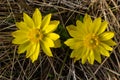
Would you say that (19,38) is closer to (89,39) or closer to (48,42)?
(48,42)

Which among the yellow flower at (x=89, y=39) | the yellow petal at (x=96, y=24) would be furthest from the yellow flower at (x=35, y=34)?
the yellow petal at (x=96, y=24)

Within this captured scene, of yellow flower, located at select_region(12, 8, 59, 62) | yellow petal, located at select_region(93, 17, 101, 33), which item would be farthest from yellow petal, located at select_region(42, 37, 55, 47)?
yellow petal, located at select_region(93, 17, 101, 33)

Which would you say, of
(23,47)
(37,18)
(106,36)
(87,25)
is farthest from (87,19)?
(23,47)

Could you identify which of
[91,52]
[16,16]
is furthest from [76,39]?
[16,16]

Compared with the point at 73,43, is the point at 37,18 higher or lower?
higher

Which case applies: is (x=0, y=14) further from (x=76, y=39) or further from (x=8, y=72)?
(x=76, y=39)

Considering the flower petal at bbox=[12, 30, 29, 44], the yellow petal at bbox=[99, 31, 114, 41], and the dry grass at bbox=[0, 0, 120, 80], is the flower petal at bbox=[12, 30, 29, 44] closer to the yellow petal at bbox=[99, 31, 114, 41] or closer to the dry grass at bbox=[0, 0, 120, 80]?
the dry grass at bbox=[0, 0, 120, 80]

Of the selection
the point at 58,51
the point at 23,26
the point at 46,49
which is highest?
the point at 23,26
